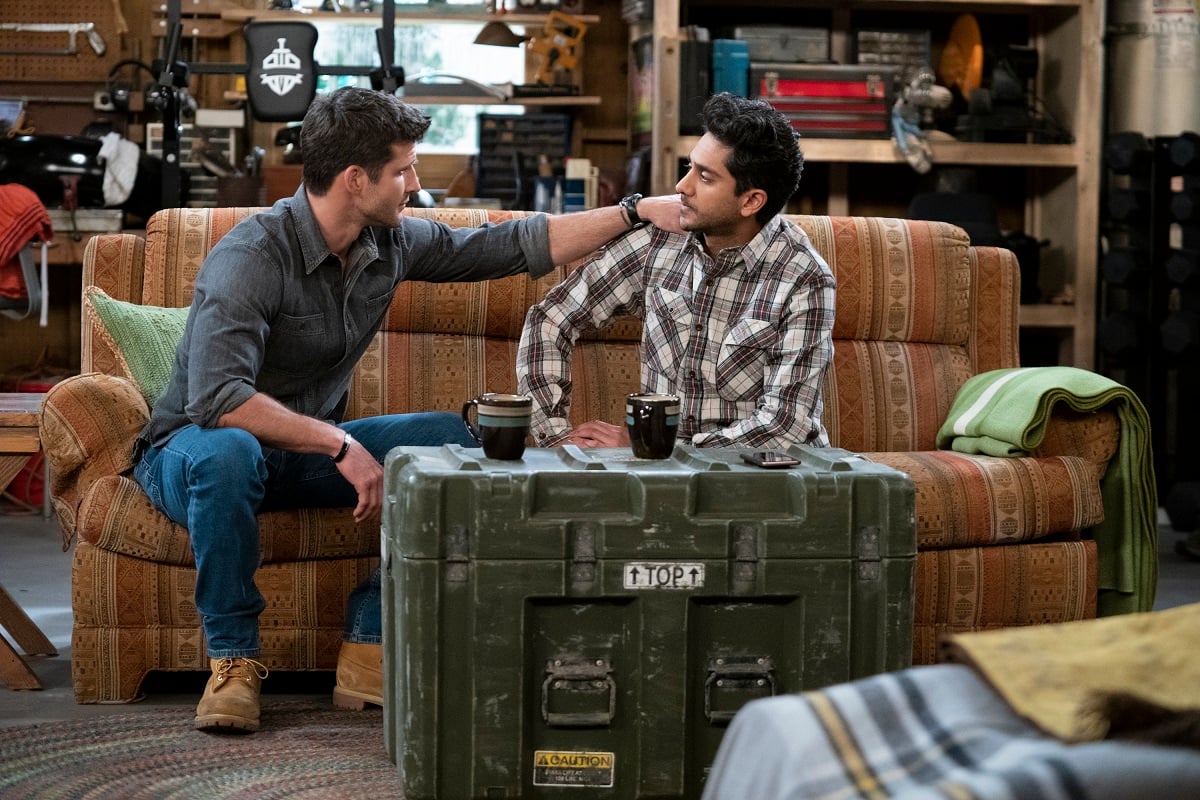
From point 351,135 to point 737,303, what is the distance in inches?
28.9

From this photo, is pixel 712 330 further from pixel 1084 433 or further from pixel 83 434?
pixel 83 434

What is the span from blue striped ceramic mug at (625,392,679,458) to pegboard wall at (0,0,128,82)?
13.6ft

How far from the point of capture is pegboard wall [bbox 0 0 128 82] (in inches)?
220

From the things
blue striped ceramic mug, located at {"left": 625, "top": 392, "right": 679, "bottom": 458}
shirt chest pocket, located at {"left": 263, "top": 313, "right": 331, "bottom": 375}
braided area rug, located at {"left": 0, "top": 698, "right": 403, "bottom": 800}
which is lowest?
braided area rug, located at {"left": 0, "top": 698, "right": 403, "bottom": 800}

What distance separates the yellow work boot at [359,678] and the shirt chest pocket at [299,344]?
49 cm

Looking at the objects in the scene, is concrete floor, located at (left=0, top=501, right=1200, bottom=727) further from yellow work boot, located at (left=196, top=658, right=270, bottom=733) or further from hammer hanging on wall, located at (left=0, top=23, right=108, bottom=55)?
hammer hanging on wall, located at (left=0, top=23, right=108, bottom=55)

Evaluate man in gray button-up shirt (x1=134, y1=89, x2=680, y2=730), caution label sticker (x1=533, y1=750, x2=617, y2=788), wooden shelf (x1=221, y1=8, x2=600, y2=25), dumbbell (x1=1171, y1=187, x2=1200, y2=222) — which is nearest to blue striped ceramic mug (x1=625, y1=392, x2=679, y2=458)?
caution label sticker (x1=533, y1=750, x2=617, y2=788)

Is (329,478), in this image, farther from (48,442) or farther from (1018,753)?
(1018,753)

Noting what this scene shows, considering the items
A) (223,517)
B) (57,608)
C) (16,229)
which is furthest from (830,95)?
(223,517)

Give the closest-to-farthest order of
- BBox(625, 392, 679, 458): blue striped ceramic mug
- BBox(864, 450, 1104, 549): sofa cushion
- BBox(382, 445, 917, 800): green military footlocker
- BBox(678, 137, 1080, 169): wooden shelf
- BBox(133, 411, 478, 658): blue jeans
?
BBox(382, 445, 917, 800): green military footlocker → BBox(625, 392, 679, 458): blue striped ceramic mug → BBox(133, 411, 478, 658): blue jeans → BBox(864, 450, 1104, 549): sofa cushion → BBox(678, 137, 1080, 169): wooden shelf

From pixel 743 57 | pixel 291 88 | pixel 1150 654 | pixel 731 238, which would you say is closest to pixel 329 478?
pixel 731 238

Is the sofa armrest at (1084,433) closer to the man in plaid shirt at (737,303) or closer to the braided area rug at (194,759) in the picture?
the man in plaid shirt at (737,303)

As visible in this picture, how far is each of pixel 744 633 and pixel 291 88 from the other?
3.13 metres

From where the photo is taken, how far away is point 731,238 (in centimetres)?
272
